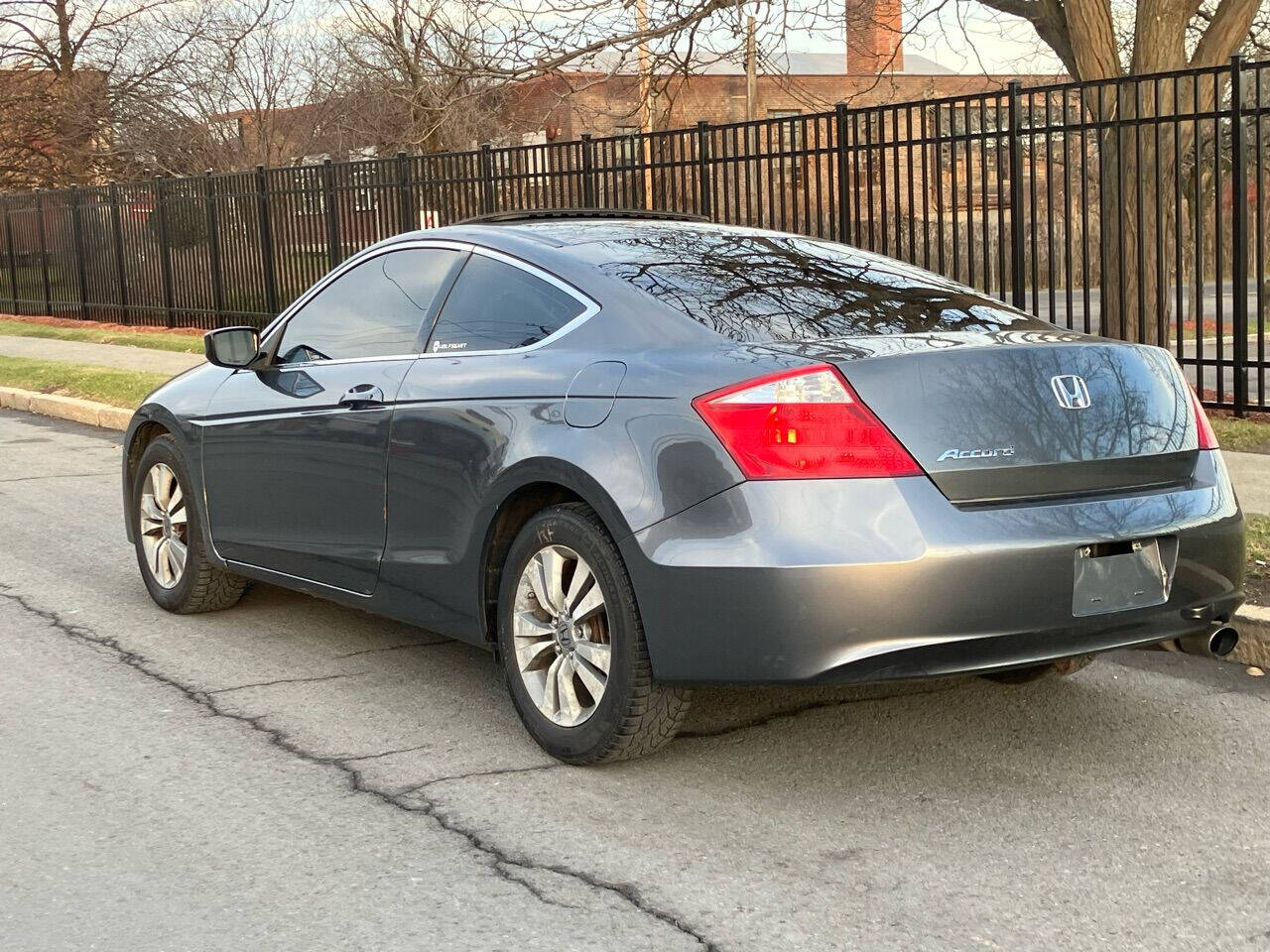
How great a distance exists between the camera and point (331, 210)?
19266mm

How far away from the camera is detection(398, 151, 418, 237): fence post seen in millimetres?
17984

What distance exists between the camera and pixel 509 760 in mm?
4605

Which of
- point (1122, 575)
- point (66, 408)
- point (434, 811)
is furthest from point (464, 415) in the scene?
point (66, 408)

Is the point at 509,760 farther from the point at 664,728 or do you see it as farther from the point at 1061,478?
the point at 1061,478

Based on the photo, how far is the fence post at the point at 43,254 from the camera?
2730cm

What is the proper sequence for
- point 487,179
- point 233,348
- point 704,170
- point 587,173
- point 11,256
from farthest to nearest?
point 11,256, point 487,179, point 587,173, point 704,170, point 233,348

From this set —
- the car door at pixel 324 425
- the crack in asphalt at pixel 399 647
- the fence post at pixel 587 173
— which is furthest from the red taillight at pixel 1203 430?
the fence post at pixel 587 173

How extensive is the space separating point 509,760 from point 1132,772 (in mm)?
1780

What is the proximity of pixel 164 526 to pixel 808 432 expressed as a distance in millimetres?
3539

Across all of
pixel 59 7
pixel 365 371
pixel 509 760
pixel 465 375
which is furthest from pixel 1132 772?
pixel 59 7

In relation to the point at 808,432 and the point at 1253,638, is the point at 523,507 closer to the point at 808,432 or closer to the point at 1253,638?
the point at 808,432

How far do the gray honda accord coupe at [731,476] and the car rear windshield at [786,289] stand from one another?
0.05ft

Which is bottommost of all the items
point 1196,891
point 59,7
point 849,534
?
point 1196,891

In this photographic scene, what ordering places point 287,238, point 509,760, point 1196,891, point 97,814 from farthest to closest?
point 287,238
point 509,760
point 97,814
point 1196,891
